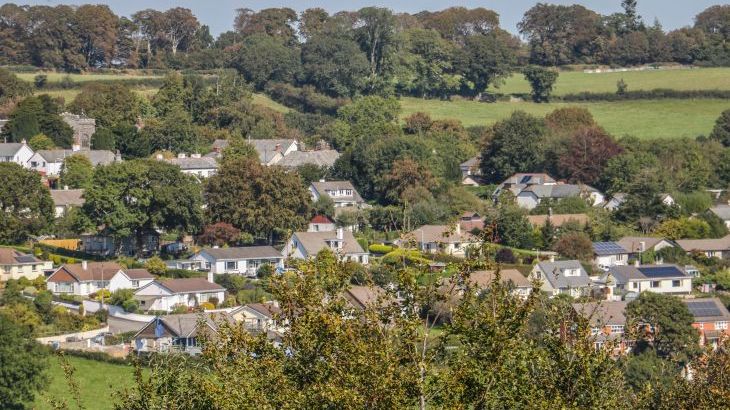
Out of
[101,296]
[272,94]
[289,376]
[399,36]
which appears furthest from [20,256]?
[399,36]

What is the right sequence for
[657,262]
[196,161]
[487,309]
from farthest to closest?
[196,161], [657,262], [487,309]

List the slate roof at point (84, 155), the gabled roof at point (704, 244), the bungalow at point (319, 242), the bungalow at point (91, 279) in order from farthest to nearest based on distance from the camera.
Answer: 1. the slate roof at point (84, 155)
2. the gabled roof at point (704, 244)
3. the bungalow at point (319, 242)
4. the bungalow at point (91, 279)

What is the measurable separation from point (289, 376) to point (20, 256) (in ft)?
112

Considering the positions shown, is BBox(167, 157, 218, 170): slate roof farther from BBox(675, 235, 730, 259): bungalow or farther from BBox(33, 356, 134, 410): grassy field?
BBox(33, 356, 134, 410): grassy field

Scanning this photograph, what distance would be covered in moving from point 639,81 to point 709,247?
3950 centimetres

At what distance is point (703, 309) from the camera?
144 ft

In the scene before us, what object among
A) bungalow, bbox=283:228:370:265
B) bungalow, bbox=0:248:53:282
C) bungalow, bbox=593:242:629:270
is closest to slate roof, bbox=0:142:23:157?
bungalow, bbox=0:248:53:282

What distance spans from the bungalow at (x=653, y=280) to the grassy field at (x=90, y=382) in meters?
17.9

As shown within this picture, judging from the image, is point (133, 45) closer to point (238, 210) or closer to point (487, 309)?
point (238, 210)

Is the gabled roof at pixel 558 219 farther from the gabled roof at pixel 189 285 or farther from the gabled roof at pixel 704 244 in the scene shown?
the gabled roof at pixel 189 285

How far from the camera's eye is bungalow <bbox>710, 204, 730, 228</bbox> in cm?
5829

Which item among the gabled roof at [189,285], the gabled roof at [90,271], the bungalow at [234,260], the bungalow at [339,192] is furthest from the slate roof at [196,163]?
the gabled roof at [189,285]

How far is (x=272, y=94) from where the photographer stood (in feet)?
285

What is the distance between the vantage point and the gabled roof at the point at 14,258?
156ft
